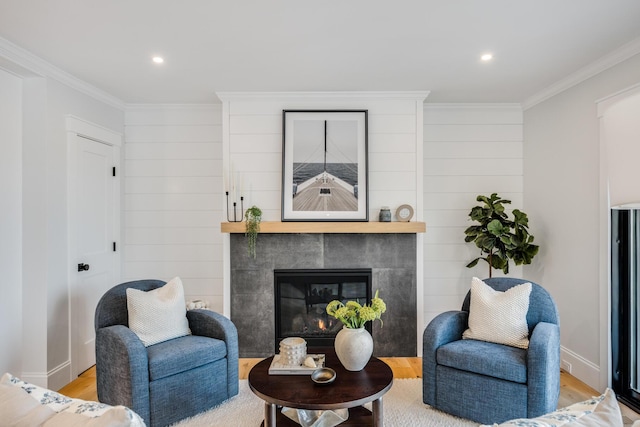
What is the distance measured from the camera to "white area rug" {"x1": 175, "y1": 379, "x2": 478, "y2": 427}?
2.47 m

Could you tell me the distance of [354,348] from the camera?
88.9 inches

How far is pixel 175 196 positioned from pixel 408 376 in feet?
9.75

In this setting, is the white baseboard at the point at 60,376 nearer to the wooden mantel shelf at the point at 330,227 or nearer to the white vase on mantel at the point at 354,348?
the wooden mantel shelf at the point at 330,227

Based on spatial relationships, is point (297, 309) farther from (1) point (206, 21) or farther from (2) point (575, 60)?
(2) point (575, 60)

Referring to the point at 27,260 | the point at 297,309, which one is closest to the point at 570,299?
the point at 297,309

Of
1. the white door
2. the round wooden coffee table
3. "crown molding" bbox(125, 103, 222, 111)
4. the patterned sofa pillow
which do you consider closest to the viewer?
the patterned sofa pillow

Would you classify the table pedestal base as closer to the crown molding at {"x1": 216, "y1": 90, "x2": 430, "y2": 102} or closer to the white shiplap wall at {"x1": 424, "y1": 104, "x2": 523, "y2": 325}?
the white shiplap wall at {"x1": 424, "y1": 104, "x2": 523, "y2": 325}

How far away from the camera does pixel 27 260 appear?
2943 millimetres

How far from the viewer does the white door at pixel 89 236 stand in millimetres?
3268

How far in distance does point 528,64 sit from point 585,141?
83cm

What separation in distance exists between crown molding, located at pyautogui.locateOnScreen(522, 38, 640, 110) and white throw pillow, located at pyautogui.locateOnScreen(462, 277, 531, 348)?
1796 millimetres

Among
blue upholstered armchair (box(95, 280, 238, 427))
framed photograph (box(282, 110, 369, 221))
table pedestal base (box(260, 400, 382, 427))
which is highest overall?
framed photograph (box(282, 110, 369, 221))

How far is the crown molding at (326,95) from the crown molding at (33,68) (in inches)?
46.2

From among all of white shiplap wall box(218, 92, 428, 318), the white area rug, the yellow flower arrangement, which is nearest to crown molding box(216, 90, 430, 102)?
white shiplap wall box(218, 92, 428, 318)
